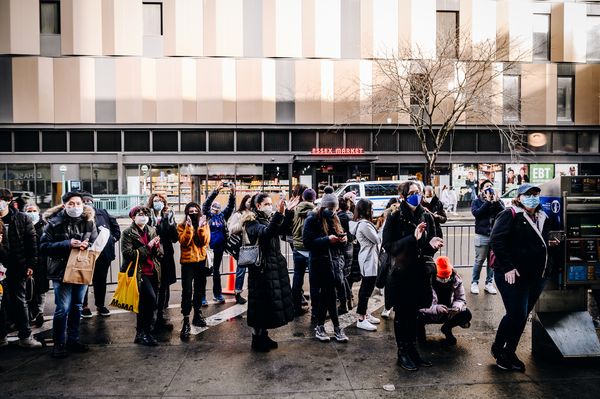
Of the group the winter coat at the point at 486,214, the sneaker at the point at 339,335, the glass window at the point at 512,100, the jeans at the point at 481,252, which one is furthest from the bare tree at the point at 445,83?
the sneaker at the point at 339,335

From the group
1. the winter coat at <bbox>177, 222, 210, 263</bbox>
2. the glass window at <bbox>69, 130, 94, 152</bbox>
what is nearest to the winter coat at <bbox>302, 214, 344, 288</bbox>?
the winter coat at <bbox>177, 222, 210, 263</bbox>

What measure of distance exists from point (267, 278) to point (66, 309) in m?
2.56

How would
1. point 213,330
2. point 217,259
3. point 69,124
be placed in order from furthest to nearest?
1. point 69,124
2. point 217,259
3. point 213,330

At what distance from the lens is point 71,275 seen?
4.57m

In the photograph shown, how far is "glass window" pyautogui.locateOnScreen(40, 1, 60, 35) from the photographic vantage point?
835 inches

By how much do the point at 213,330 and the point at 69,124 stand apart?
68.2 ft

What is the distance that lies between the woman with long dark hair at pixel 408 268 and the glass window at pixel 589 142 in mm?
25115

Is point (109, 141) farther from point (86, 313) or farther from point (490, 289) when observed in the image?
point (490, 289)

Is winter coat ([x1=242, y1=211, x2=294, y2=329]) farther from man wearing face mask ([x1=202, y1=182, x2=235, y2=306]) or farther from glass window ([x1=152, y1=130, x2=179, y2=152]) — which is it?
glass window ([x1=152, y1=130, x2=179, y2=152])

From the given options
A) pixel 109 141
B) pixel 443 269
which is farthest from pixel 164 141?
pixel 443 269

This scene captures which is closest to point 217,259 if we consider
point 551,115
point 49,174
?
point 49,174

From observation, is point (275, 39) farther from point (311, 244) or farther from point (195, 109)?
point (311, 244)

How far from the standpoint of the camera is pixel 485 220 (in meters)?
6.99

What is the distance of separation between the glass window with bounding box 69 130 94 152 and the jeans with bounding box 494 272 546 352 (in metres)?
23.1
